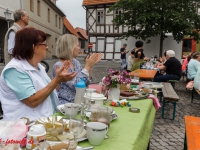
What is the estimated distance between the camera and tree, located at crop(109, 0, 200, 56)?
12.6 m

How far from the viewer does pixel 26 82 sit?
5.52 ft

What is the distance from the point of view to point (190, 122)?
2506 mm

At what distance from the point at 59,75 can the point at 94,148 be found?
706 millimetres

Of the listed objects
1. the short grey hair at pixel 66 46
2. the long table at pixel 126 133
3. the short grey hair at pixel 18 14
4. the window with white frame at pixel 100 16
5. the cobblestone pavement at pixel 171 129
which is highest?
the window with white frame at pixel 100 16

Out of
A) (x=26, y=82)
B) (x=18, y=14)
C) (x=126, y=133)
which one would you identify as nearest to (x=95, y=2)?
(x=18, y=14)

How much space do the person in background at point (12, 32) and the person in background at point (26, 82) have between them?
1335 millimetres

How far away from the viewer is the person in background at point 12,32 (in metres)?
3.13

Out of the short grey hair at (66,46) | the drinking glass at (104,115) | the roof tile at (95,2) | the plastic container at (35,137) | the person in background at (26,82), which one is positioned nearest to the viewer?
the plastic container at (35,137)

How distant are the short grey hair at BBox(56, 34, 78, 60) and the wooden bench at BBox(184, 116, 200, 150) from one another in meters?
1.61

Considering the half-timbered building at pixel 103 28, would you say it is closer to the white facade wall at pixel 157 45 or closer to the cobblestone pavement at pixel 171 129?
the white facade wall at pixel 157 45

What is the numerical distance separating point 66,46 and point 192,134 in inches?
68.8

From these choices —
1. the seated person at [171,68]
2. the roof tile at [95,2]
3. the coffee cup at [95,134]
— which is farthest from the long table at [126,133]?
the roof tile at [95,2]

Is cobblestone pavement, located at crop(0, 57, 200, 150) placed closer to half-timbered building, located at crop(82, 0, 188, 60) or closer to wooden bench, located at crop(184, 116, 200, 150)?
wooden bench, located at crop(184, 116, 200, 150)

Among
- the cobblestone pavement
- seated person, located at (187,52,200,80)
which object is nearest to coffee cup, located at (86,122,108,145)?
the cobblestone pavement
